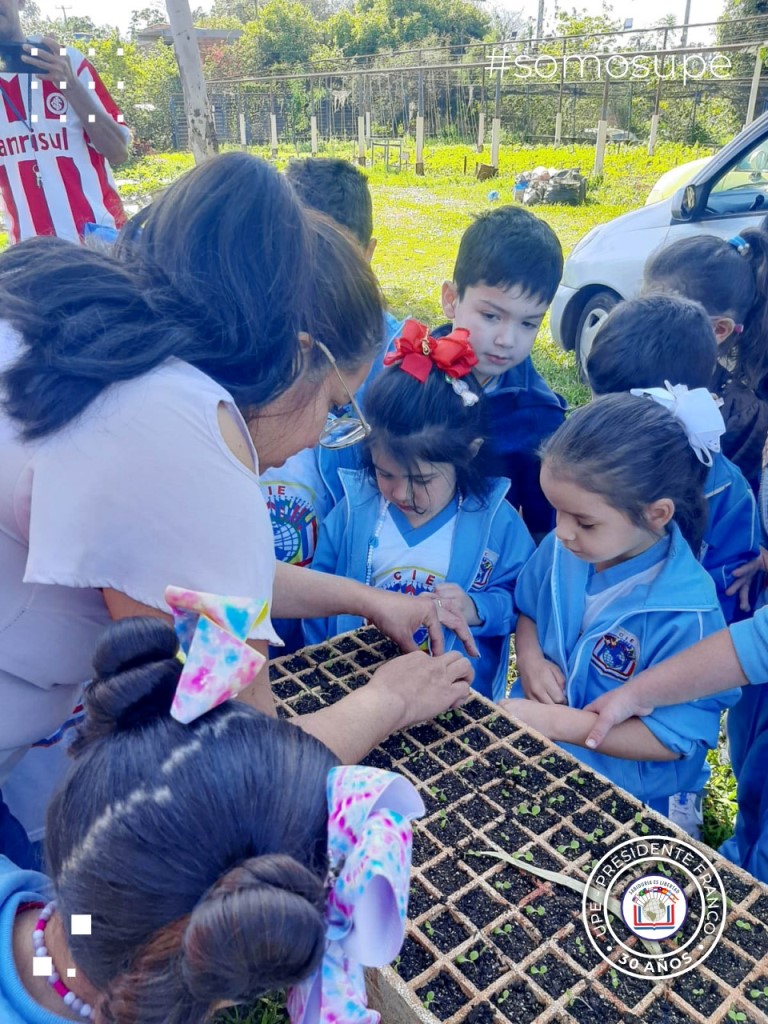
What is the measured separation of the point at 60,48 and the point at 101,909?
3.37 metres

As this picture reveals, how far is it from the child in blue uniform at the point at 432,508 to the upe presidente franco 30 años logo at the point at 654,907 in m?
0.84

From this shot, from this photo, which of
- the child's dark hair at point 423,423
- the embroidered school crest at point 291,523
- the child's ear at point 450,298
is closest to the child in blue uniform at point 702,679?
the child's dark hair at point 423,423

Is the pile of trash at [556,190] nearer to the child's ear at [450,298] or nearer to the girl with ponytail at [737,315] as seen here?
the girl with ponytail at [737,315]

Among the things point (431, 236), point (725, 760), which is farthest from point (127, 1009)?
point (431, 236)

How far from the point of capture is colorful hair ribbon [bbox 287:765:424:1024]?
2.35 feet

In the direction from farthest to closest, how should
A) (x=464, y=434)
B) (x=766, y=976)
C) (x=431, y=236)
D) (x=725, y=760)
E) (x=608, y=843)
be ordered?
(x=431, y=236) < (x=725, y=760) < (x=464, y=434) < (x=608, y=843) < (x=766, y=976)

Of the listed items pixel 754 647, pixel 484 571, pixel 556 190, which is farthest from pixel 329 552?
pixel 556 190

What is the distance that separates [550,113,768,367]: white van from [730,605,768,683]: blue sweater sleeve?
8.46ft

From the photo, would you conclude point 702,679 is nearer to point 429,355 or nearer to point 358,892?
point 429,355

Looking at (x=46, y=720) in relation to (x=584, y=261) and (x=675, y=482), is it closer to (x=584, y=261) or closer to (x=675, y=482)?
(x=675, y=482)

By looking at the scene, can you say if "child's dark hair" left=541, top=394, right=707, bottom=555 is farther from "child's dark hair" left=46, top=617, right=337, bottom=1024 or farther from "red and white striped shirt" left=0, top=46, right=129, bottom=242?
"red and white striped shirt" left=0, top=46, right=129, bottom=242

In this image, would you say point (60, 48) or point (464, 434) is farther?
point (60, 48)

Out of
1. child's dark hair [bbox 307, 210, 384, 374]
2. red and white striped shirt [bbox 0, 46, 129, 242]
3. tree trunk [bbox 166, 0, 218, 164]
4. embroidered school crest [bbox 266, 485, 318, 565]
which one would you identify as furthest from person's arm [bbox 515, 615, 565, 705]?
tree trunk [bbox 166, 0, 218, 164]

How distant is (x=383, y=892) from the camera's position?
2.41 feet
